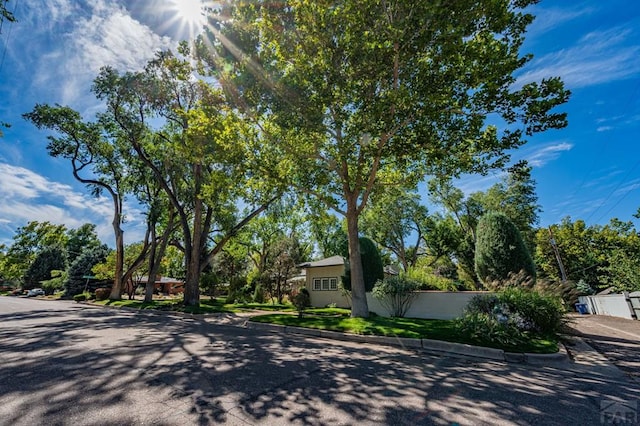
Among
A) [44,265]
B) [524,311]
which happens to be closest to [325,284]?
[524,311]

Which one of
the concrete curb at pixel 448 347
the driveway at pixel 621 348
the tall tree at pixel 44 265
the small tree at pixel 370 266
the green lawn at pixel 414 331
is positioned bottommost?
the driveway at pixel 621 348

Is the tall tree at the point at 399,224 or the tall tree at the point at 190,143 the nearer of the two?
the tall tree at the point at 190,143

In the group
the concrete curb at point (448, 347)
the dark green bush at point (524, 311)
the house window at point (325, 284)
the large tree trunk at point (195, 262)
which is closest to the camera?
the concrete curb at point (448, 347)

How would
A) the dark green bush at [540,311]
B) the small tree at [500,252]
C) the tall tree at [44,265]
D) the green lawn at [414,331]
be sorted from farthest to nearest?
the tall tree at [44,265], the small tree at [500,252], the dark green bush at [540,311], the green lawn at [414,331]

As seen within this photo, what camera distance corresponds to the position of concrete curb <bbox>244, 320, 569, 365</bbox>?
6203 mm

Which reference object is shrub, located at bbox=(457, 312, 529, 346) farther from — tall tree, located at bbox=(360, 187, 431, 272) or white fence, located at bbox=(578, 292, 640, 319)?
tall tree, located at bbox=(360, 187, 431, 272)

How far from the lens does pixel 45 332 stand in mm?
8094

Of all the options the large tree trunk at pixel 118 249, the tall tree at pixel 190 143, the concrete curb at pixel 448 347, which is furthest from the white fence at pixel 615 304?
the large tree trunk at pixel 118 249

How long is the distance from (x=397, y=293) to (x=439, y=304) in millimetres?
2024

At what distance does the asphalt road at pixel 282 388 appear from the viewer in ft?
10.2

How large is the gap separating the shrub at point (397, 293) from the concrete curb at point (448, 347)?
Answer: 5456mm

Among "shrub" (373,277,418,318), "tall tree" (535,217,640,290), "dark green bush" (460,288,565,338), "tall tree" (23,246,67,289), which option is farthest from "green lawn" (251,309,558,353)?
"tall tree" (23,246,67,289)

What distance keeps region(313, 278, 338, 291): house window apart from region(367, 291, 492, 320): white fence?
944 centimetres

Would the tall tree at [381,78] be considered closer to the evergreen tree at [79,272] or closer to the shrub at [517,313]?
the shrub at [517,313]
